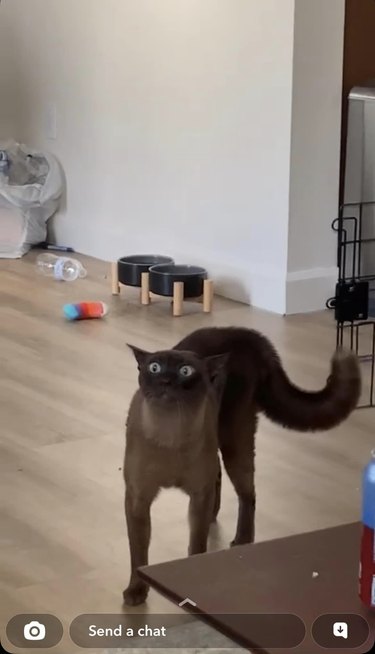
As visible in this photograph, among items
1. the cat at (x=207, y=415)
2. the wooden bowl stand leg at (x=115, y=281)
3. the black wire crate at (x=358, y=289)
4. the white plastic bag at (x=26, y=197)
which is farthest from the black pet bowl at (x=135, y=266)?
the cat at (x=207, y=415)

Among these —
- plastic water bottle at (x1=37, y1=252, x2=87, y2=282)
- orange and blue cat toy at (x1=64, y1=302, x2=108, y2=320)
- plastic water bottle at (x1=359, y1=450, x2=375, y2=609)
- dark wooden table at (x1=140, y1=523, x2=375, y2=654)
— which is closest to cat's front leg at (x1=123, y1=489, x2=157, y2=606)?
dark wooden table at (x1=140, y1=523, x2=375, y2=654)

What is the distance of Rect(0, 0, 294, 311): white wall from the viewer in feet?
13.7

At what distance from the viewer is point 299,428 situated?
86.1 inches

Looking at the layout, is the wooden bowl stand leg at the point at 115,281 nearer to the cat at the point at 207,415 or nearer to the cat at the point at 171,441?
the cat at the point at 207,415

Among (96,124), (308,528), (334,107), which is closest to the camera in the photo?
(308,528)

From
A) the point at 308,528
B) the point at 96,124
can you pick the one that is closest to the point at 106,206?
the point at 96,124

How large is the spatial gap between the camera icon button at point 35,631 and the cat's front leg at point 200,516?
0.29m

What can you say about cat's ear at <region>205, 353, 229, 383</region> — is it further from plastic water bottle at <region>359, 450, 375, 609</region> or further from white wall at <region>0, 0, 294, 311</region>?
white wall at <region>0, 0, 294, 311</region>

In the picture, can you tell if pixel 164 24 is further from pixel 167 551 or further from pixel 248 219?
pixel 167 551

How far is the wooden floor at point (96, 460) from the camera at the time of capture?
7.08 feet

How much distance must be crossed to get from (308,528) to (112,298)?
2209 mm

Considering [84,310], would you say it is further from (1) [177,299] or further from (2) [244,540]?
(2) [244,540]

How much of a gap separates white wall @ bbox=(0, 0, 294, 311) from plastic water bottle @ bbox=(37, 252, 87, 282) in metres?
0.27

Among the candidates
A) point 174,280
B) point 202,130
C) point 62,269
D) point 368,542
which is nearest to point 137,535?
point 368,542
